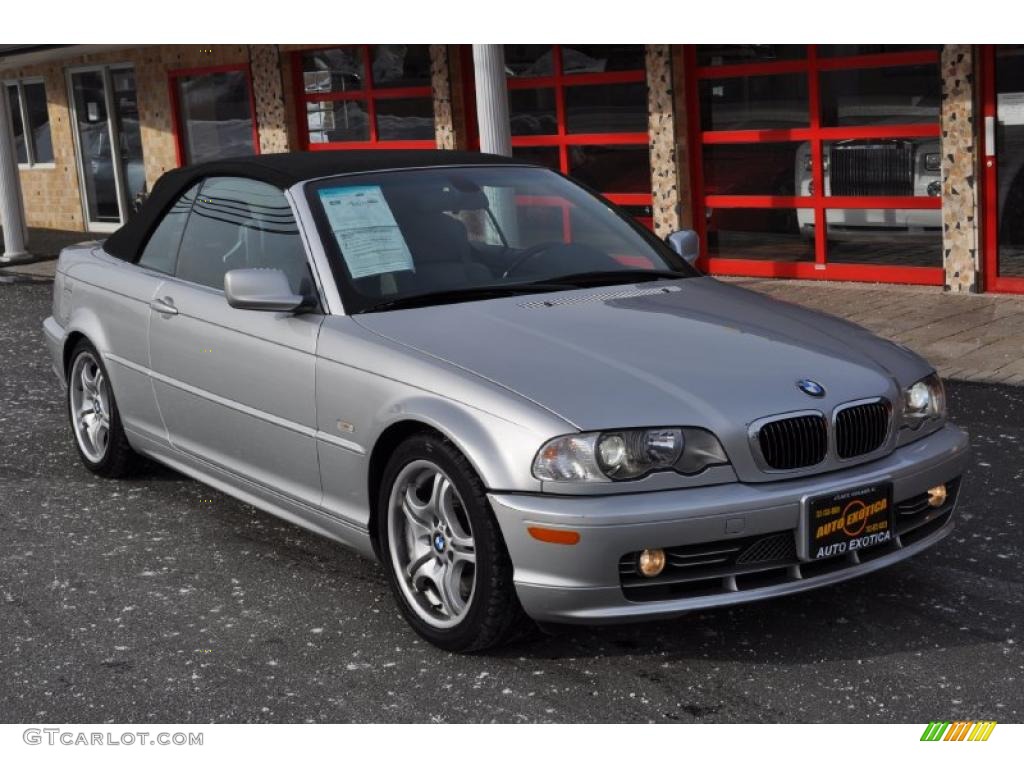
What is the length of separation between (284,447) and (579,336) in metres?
1.21

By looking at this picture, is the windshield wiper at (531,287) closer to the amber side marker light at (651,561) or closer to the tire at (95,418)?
the amber side marker light at (651,561)

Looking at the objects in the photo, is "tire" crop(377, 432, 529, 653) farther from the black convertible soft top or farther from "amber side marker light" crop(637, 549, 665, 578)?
the black convertible soft top

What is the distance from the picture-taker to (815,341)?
5023 millimetres

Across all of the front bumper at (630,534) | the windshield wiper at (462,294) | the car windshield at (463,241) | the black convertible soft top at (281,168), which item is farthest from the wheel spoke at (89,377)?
the front bumper at (630,534)

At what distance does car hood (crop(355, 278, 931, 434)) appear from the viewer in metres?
4.45

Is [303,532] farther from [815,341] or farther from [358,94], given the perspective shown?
[358,94]

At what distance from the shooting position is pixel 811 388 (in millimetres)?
4578

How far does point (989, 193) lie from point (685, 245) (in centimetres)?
608

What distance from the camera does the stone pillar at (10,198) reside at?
17109mm

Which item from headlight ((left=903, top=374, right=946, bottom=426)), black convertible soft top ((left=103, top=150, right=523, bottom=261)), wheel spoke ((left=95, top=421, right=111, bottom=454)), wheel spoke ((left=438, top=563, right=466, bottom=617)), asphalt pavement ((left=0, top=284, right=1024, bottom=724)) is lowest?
asphalt pavement ((left=0, top=284, right=1024, bottom=724))

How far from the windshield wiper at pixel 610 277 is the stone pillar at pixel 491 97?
6302 mm

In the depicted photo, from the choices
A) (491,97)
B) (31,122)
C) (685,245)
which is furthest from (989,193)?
(31,122)
